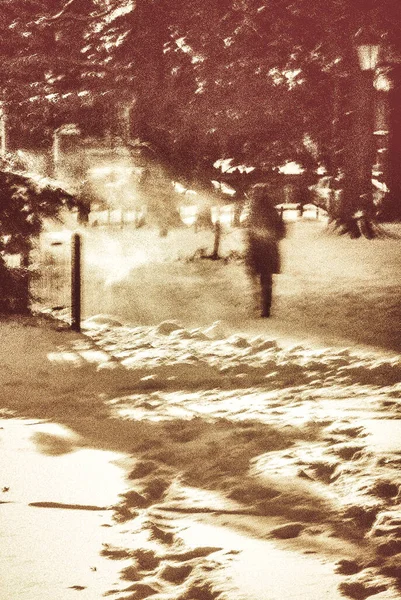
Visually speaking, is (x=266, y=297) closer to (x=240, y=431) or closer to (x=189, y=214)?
(x=240, y=431)

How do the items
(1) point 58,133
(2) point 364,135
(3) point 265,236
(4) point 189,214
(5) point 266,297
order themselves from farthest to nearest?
(4) point 189,214
(1) point 58,133
(2) point 364,135
(3) point 265,236
(5) point 266,297

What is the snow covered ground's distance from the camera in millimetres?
3729

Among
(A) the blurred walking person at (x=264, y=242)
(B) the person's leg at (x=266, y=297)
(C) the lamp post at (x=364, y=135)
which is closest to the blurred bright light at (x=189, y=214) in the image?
(C) the lamp post at (x=364, y=135)

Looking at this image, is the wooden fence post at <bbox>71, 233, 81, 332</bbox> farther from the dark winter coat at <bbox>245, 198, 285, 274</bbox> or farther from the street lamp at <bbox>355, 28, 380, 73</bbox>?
the street lamp at <bbox>355, 28, 380, 73</bbox>

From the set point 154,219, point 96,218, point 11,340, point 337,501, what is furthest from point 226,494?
point 96,218

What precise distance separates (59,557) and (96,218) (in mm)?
19368

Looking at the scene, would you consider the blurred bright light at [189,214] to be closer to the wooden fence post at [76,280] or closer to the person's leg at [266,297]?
the person's leg at [266,297]

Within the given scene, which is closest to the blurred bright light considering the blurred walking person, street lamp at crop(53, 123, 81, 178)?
street lamp at crop(53, 123, 81, 178)

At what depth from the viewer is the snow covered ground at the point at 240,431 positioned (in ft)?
12.2

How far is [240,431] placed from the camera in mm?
6055

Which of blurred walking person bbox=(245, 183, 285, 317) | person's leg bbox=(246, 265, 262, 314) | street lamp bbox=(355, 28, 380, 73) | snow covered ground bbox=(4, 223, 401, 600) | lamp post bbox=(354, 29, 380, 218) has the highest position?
street lamp bbox=(355, 28, 380, 73)

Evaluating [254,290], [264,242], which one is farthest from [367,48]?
[264,242]

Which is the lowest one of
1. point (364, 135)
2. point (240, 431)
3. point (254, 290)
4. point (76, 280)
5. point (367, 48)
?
point (240, 431)

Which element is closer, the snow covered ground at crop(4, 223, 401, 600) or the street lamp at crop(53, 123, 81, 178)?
the snow covered ground at crop(4, 223, 401, 600)
